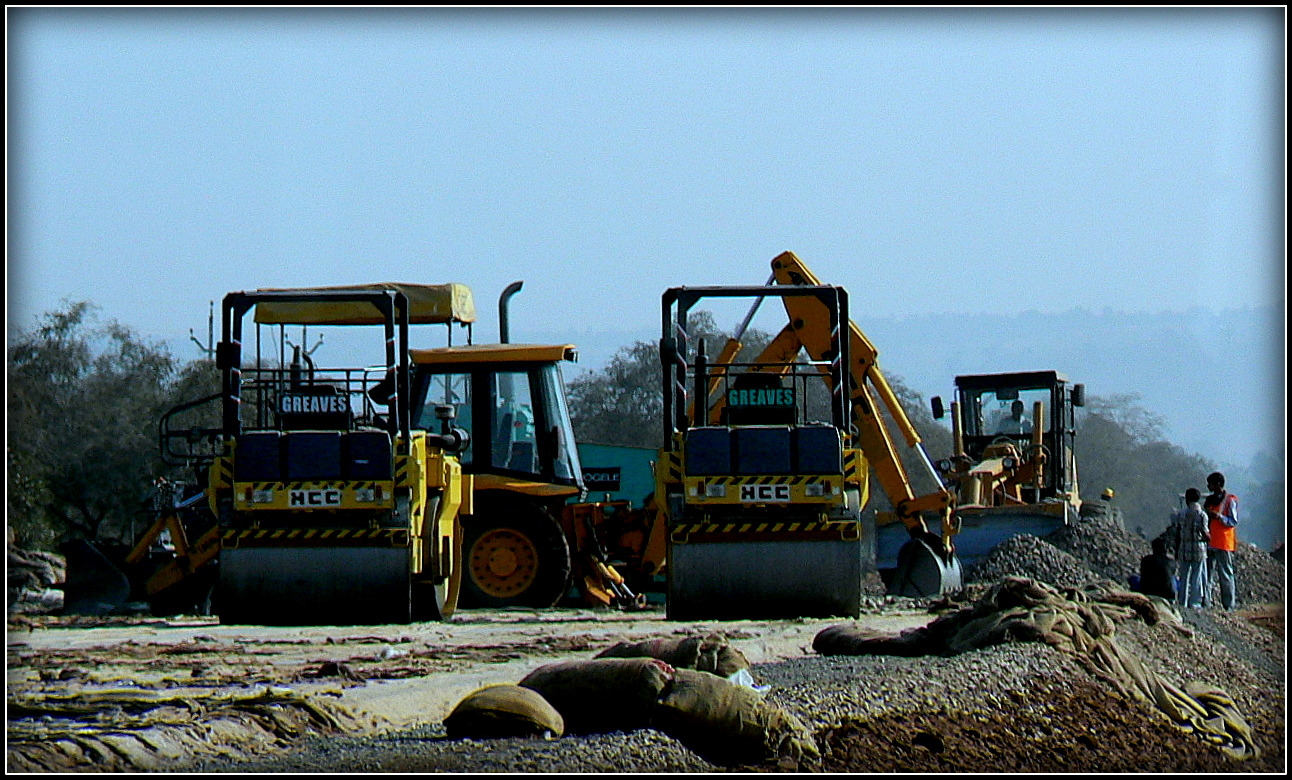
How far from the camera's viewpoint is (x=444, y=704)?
34.6ft

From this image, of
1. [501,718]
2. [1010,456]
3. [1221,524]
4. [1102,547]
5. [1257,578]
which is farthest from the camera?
[1010,456]

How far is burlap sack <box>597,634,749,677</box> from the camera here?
33.4ft

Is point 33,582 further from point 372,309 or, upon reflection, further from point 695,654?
point 695,654

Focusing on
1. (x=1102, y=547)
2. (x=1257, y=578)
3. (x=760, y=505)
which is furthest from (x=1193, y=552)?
(x=1257, y=578)

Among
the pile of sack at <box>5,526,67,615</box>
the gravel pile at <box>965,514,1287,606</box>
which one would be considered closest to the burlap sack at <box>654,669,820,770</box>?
the pile of sack at <box>5,526,67,615</box>

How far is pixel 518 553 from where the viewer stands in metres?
17.8

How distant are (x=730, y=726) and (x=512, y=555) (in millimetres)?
9203

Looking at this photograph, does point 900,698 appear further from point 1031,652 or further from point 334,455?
point 334,455

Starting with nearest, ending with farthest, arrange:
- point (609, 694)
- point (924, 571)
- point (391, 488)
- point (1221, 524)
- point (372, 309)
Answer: point (609, 694) < point (391, 488) < point (372, 309) < point (1221, 524) < point (924, 571)

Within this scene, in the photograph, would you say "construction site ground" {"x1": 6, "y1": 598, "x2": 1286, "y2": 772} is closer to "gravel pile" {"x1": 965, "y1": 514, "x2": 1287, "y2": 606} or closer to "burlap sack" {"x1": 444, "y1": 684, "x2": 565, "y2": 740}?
"burlap sack" {"x1": 444, "y1": 684, "x2": 565, "y2": 740}

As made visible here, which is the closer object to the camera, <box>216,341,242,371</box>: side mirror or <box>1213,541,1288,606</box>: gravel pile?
<box>216,341,242,371</box>: side mirror

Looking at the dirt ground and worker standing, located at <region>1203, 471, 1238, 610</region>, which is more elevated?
worker standing, located at <region>1203, 471, 1238, 610</region>

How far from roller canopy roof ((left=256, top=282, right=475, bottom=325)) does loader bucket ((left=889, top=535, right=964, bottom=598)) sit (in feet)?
19.0

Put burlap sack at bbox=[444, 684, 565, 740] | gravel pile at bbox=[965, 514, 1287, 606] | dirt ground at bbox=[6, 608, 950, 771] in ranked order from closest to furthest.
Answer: burlap sack at bbox=[444, 684, 565, 740]
dirt ground at bbox=[6, 608, 950, 771]
gravel pile at bbox=[965, 514, 1287, 606]
